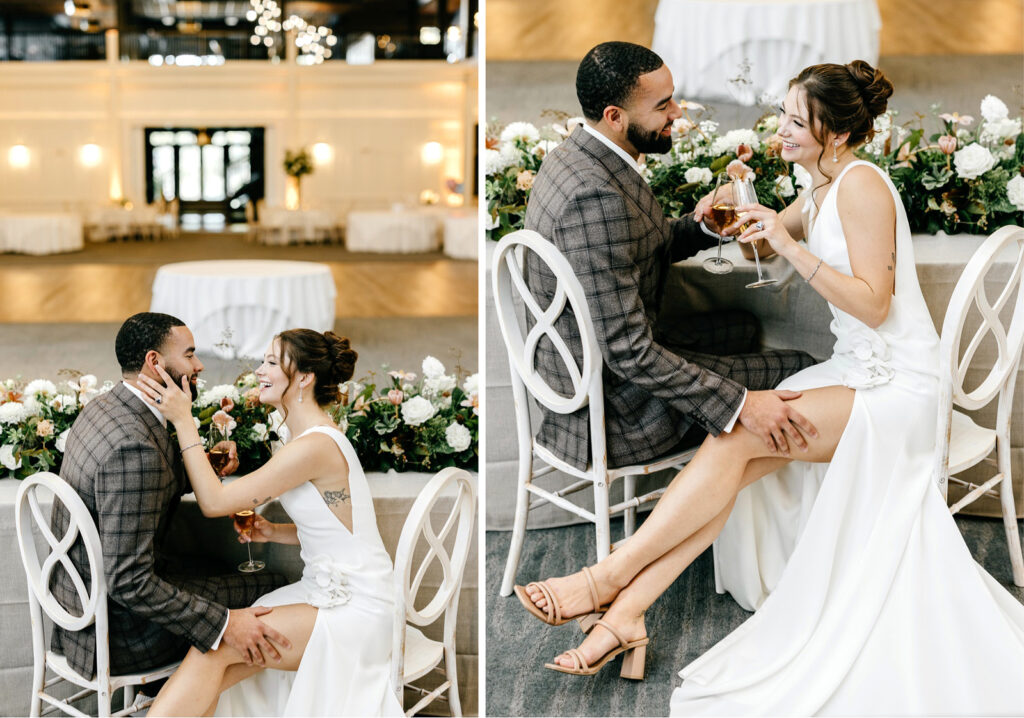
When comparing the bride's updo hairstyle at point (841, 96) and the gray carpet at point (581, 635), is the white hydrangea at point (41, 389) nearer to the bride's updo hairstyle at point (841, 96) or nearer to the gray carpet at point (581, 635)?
the gray carpet at point (581, 635)

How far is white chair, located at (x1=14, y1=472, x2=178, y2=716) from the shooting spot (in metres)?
2.16

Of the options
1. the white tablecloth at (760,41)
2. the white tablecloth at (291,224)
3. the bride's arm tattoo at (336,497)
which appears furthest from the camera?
the white tablecloth at (291,224)

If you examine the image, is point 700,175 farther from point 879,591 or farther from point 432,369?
point 879,591

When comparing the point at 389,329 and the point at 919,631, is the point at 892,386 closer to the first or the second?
the point at 919,631

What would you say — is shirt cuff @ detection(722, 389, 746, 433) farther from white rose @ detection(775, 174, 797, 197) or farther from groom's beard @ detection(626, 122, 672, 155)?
white rose @ detection(775, 174, 797, 197)

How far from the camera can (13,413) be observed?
2.64 meters

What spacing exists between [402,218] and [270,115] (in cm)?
616

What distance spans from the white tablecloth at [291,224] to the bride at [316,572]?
12631 millimetres

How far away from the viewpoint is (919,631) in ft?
7.50

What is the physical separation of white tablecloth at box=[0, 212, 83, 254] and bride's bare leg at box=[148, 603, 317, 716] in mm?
11469

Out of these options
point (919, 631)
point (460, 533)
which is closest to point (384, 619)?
point (460, 533)

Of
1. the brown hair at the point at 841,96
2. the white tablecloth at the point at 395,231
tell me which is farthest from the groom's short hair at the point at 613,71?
the white tablecloth at the point at 395,231

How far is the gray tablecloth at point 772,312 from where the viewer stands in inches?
114

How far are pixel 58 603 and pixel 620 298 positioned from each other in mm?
1525
